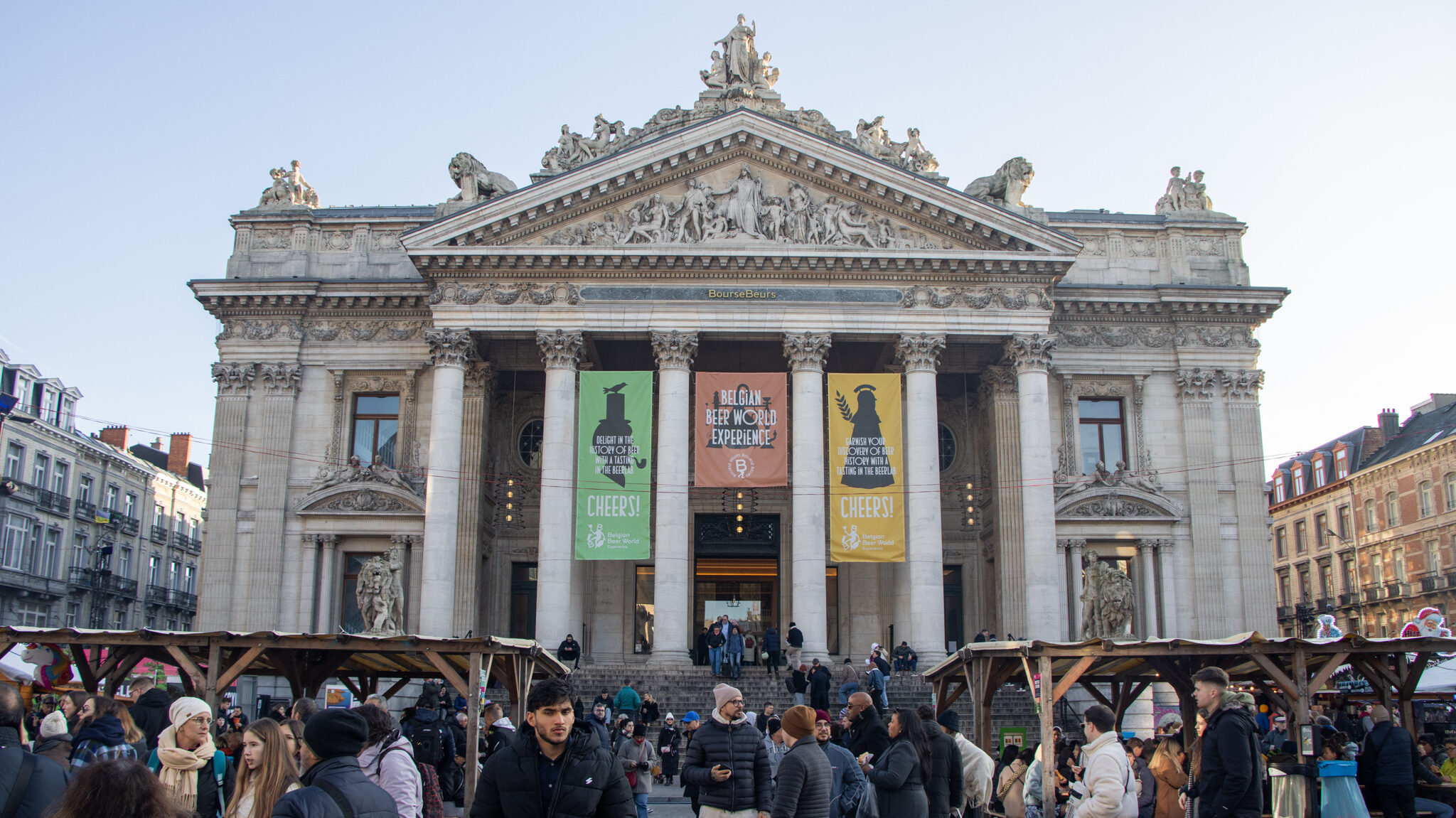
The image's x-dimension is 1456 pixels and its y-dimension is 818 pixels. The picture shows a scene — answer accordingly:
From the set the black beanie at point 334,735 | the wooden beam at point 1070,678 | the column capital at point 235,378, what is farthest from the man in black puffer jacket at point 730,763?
the column capital at point 235,378

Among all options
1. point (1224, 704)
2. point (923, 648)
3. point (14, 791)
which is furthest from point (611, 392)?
point (14, 791)

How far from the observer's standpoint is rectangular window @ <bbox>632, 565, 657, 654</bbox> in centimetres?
3681

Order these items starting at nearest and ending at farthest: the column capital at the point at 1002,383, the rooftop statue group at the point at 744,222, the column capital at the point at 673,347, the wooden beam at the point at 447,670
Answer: the wooden beam at the point at 447,670 < the column capital at the point at 673,347 < the rooftop statue group at the point at 744,222 < the column capital at the point at 1002,383

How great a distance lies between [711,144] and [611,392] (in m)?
7.10

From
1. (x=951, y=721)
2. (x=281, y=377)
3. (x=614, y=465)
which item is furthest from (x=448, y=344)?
(x=951, y=721)

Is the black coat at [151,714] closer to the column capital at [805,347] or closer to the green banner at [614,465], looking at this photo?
the green banner at [614,465]

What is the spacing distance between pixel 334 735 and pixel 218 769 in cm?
399

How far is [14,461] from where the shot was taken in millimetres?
49125

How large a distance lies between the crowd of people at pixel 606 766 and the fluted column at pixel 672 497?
1391 cm

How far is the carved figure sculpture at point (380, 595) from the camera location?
30.5 meters

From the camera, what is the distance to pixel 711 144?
32844 mm

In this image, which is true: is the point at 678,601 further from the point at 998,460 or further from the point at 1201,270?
the point at 1201,270

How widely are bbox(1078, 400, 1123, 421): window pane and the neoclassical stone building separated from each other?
7 cm

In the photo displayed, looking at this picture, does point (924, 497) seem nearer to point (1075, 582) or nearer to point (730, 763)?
point (1075, 582)
